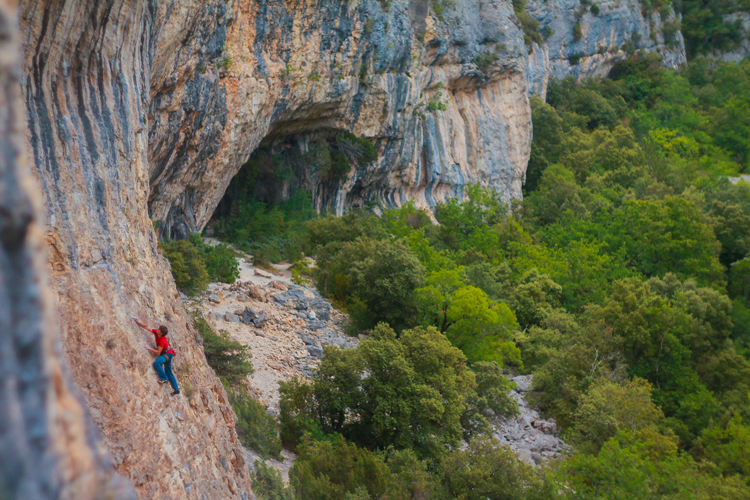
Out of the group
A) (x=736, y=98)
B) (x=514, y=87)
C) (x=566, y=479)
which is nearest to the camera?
(x=566, y=479)

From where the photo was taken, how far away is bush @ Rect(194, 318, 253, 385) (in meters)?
13.0

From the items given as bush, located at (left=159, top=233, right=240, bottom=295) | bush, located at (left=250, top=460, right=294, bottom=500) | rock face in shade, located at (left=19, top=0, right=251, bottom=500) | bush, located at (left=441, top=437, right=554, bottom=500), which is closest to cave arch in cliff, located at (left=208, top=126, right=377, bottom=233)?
bush, located at (left=159, top=233, right=240, bottom=295)

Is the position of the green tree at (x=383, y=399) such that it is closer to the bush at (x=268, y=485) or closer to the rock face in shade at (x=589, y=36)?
the bush at (x=268, y=485)

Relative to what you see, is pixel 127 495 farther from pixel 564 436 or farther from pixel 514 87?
pixel 514 87

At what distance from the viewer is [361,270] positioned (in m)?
21.2

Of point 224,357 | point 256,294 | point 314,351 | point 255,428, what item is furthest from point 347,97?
point 255,428

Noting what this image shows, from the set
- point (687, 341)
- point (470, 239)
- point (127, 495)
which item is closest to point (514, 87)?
point (470, 239)

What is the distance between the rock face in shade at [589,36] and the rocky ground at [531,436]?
38718 millimetres

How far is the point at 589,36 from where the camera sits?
193 ft

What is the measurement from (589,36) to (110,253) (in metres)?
61.9

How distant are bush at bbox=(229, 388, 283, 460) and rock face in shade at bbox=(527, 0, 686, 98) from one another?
45.6m

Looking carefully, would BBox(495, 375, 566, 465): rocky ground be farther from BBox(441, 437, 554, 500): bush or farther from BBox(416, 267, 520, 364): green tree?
BBox(441, 437, 554, 500): bush

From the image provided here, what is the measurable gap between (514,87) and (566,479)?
3613 centimetres

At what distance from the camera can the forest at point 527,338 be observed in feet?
39.0
